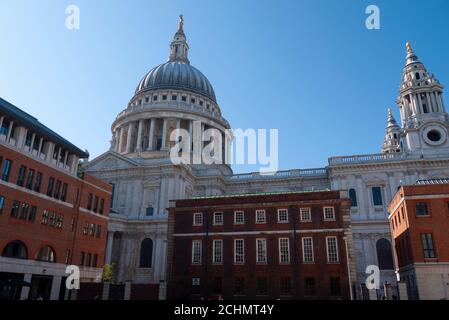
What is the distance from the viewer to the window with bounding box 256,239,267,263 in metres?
40.4

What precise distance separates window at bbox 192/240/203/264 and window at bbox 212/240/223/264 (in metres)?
1.64

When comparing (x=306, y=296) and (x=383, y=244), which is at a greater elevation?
(x=383, y=244)

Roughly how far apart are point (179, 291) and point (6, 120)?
24.6 meters

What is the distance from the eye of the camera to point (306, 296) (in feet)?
123

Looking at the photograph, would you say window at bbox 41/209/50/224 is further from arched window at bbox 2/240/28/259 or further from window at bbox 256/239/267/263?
window at bbox 256/239/267/263

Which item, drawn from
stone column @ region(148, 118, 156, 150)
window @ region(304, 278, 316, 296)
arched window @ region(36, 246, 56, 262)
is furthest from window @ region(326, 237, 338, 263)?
stone column @ region(148, 118, 156, 150)

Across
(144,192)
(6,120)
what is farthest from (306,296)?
(144,192)

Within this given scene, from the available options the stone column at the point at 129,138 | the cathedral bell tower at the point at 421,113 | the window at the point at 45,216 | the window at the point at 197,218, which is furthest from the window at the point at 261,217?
the stone column at the point at 129,138

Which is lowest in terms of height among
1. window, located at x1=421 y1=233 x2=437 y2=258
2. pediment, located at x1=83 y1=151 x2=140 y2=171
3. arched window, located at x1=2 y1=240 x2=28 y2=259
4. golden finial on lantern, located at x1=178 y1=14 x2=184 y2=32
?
arched window, located at x1=2 y1=240 x2=28 y2=259

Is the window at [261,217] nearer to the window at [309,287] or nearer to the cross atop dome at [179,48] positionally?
the window at [309,287]

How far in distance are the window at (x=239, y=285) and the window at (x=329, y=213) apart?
11.0 meters
